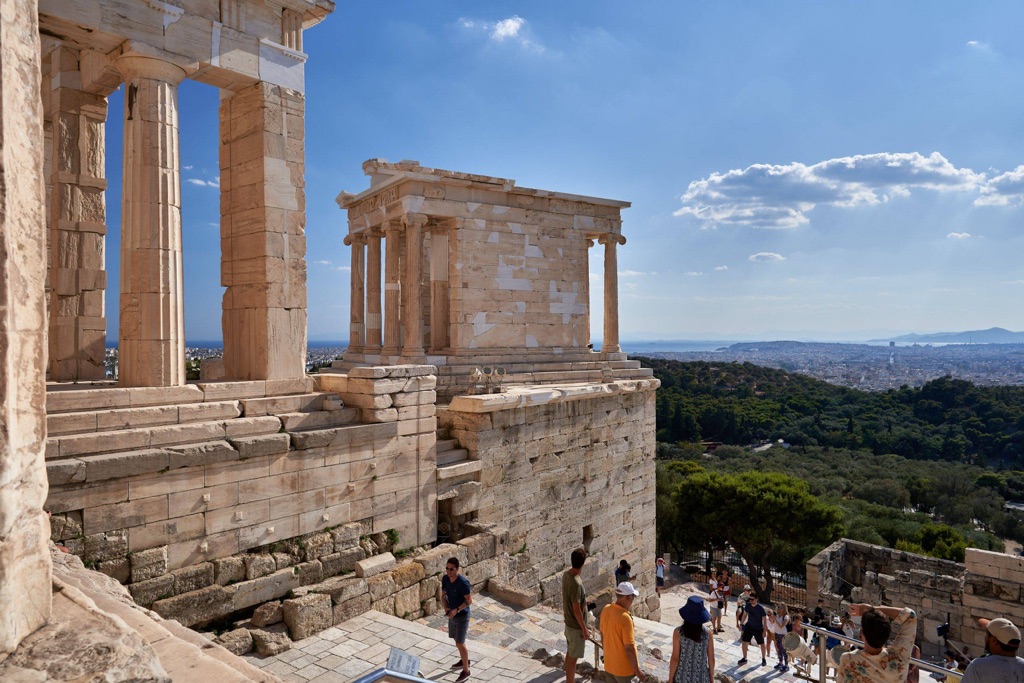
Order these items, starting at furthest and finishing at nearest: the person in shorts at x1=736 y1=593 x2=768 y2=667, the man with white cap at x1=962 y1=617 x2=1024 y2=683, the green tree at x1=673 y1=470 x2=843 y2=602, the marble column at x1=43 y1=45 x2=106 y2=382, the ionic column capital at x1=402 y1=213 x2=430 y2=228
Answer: the green tree at x1=673 y1=470 x2=843 y2=602
the ionic column capital at x1=402 y1=213 x2=430 y2=228
the person in shorts at x1=736 y1=593 x2=768 y2=667
the marble column at x1=43 y1=45 x2=106 y2=382
the man with white cap at x1=962 y1=617 x2=1024 y2=683

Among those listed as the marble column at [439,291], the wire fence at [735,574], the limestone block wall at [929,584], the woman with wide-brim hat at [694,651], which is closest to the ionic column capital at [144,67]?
the woman with wide-brim hat at [694,651]

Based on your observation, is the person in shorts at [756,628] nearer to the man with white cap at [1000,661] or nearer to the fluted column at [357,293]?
the man with white cap at [1000,661]

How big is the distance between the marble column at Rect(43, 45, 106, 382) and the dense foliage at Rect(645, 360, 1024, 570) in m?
25.1

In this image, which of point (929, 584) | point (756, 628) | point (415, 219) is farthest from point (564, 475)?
point (929, 584)

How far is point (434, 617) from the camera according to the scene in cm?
847

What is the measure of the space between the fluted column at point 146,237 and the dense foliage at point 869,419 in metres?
47.8

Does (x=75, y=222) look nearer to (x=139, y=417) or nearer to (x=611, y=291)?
(x=139, y=417)

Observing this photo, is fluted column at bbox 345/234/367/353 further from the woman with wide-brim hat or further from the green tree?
the green tree

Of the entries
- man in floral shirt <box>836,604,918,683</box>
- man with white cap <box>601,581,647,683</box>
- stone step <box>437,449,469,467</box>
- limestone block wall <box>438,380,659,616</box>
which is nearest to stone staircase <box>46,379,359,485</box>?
stone step <box>437,449,469,467</box>

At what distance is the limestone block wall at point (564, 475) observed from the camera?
11.0 metres

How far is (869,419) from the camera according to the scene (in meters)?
62.3

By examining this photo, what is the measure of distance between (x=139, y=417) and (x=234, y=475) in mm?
1164

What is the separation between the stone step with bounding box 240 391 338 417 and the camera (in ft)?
24.9

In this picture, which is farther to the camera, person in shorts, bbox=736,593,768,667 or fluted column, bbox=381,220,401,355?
fluted column, bbox=381,220,401,355
